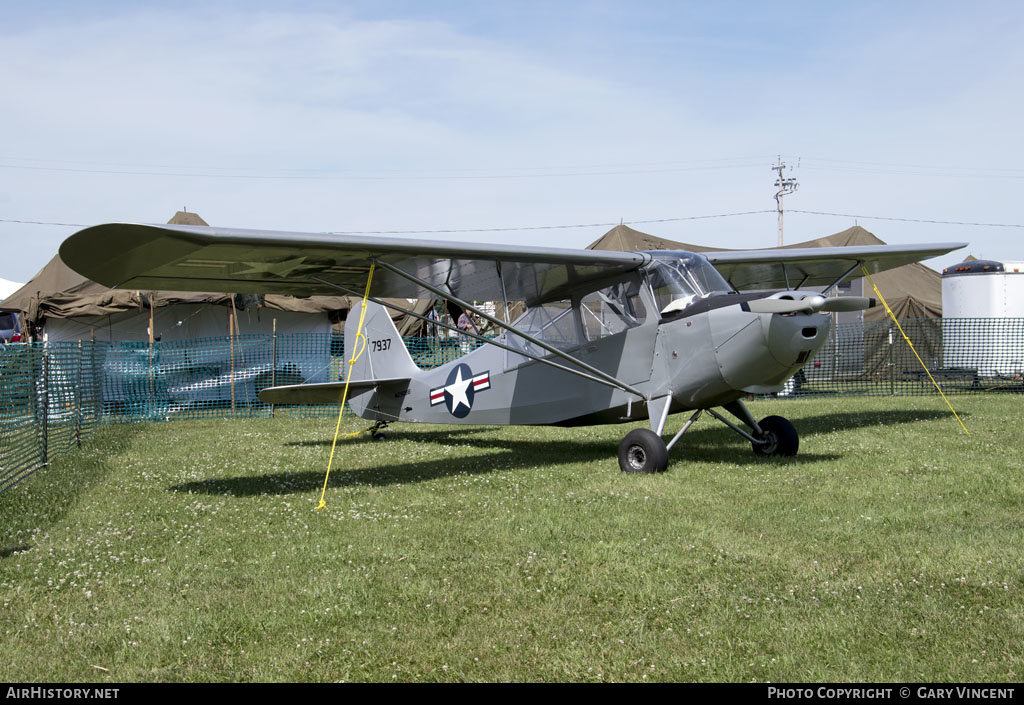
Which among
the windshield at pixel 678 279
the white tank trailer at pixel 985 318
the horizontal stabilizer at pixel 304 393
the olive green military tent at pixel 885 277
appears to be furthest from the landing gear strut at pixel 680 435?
the olive green military tent at pixel 885 277

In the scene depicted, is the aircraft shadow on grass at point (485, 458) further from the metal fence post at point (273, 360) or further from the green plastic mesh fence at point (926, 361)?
the green plastic mesh fence at point (926, 361)

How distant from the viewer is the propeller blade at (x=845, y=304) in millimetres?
7992

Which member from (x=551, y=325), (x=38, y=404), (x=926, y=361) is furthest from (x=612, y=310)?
(x=926, y=361)

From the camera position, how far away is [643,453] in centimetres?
857

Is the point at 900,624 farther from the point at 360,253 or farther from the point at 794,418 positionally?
the point at 794,418

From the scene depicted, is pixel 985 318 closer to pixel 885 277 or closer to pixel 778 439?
pixel 885 277

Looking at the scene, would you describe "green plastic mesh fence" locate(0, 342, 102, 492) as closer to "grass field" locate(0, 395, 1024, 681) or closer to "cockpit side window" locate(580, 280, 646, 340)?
"grass field" locate(0, 395, 1024, 681)

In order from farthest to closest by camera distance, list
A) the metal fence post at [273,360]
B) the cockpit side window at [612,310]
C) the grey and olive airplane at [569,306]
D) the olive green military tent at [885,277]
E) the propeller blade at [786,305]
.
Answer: the olive green military tent at [885,277]
the metal fence post at [273,360]
the cockpit side window at [612,310]
the propeller blade at [786,305]
the grey and olive airplane at [569,306]

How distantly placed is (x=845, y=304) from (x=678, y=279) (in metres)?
1.88

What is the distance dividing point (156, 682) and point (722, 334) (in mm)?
6424

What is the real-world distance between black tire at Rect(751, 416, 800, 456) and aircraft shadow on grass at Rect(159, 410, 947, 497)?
0.16 m

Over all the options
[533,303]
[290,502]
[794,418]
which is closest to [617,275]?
[533,303]

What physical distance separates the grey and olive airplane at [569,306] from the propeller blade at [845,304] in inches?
Answer: 0.9

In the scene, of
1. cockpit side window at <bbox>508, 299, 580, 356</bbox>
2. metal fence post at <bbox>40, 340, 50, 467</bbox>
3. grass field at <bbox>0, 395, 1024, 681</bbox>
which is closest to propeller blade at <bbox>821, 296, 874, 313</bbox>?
grass field at <bbox>0, 395, 1024, 681</bbox>
